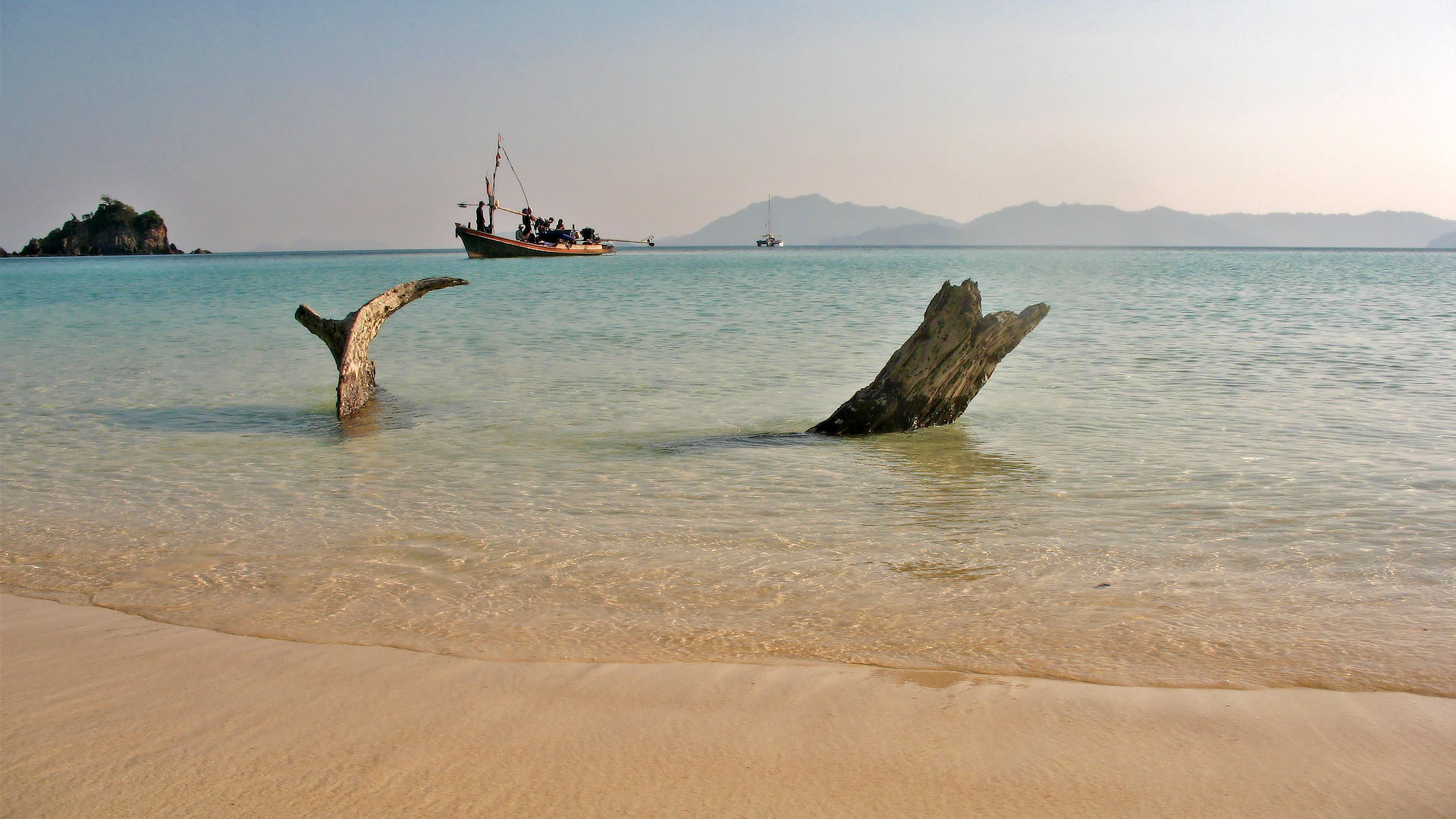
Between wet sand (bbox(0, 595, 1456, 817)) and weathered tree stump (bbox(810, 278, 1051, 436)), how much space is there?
4948mm

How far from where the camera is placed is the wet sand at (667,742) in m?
2.31

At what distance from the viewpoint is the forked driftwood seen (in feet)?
30.7

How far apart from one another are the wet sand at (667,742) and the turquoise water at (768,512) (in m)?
0.26

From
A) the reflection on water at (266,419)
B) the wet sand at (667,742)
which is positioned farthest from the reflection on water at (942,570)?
the reflection on water at (266,419)

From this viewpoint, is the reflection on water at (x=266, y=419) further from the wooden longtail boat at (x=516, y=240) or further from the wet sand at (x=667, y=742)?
the wooden longtail boat at (x=516, y=240)

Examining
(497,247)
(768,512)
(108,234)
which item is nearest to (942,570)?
(768,512)

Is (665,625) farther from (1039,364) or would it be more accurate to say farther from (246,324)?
(246,324)

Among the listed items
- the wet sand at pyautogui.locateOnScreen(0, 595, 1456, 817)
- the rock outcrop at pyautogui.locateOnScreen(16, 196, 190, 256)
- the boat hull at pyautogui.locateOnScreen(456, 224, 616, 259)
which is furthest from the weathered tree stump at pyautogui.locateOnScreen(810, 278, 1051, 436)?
the rock outcrop at pyautogui.locateOnScreen(16, 196, 190, 256)

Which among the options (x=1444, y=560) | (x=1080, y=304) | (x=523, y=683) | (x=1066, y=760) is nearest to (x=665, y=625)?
(x=523, y=683)

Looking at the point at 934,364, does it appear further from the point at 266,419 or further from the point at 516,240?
the point at 516,240

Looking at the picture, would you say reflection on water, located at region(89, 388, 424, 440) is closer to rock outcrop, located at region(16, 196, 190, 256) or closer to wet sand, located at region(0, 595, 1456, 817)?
wet sand, located at region(0, 595, 1456, 817)

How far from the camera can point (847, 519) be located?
5.32 meters

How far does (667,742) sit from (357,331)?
805cm

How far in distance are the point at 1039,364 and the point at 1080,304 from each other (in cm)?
1435
